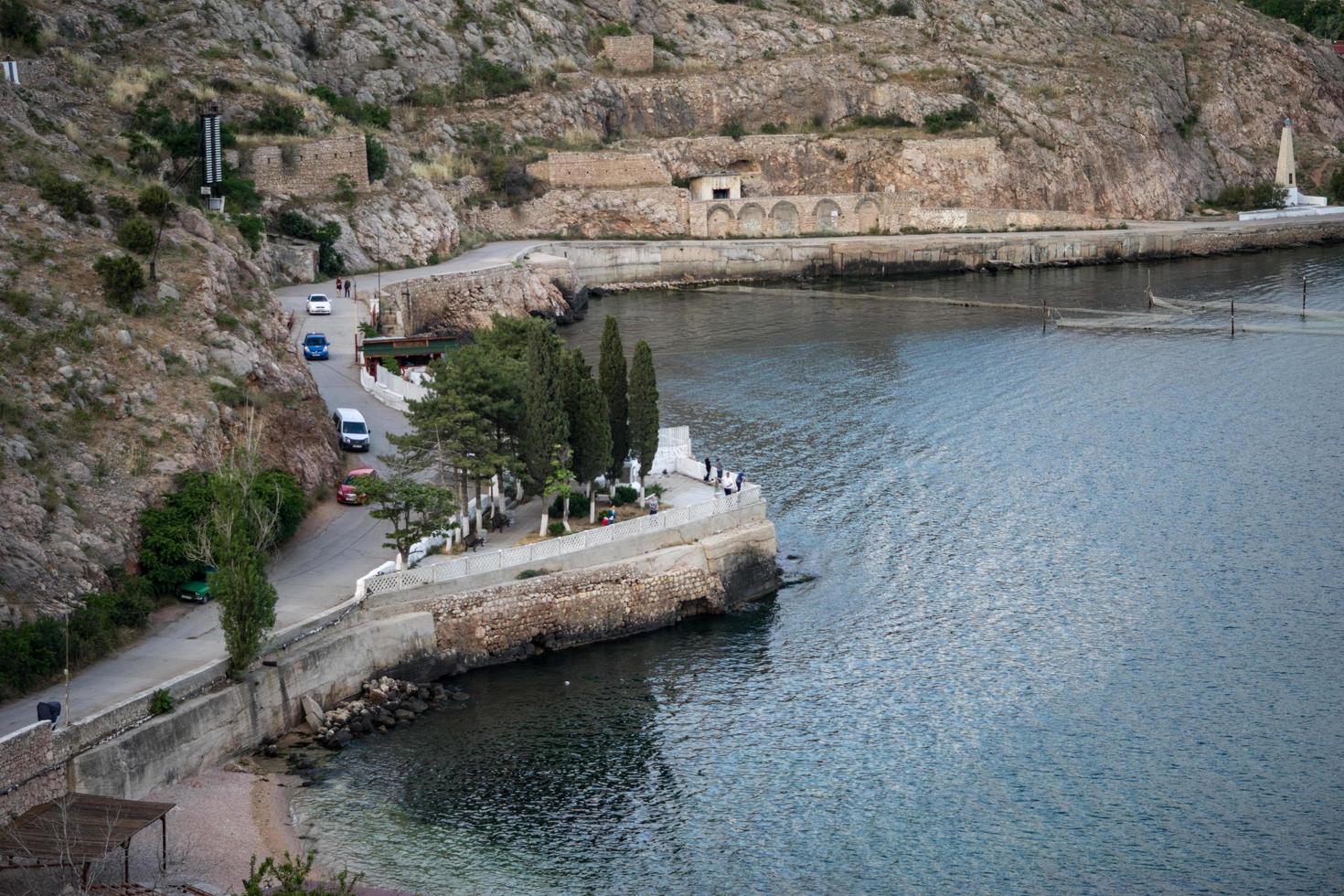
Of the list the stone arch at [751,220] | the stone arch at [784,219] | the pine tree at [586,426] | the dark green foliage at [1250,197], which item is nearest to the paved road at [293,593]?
the pine tree at [586,426]

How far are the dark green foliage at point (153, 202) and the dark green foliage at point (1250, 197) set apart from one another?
105012mm

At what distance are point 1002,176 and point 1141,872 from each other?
99194mm

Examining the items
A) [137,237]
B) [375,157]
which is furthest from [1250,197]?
[137,237]

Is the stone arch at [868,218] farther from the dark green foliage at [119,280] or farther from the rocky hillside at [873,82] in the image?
the dark green foliage at [119,280]

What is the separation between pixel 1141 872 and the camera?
31.7 m

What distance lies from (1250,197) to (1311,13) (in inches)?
2325

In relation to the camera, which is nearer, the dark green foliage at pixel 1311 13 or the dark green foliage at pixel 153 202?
the dark green foliage at pixel 153 202

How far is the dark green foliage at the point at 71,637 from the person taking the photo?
33.4 meters

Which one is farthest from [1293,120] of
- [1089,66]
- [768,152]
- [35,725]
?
[35,725]

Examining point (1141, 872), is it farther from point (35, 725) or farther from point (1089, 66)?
point (1089, 66)

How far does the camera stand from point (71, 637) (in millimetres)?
35125

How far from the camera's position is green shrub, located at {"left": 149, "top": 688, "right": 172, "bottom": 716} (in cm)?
3331

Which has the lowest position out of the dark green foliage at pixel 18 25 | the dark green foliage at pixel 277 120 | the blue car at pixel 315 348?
the blue car at pixel 315 348

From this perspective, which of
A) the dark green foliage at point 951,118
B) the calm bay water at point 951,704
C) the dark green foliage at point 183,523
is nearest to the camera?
the calm bay water at point 951,704
